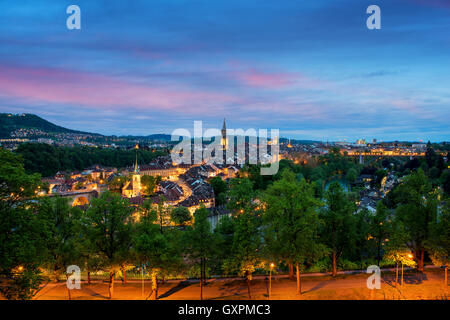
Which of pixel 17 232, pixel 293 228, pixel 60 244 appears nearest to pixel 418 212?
pixel 293 228

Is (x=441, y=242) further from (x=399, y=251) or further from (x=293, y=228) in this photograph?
(x=293, y=228)

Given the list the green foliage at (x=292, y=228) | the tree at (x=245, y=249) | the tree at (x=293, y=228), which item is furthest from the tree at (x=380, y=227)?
the tree at (x=245, y=249)

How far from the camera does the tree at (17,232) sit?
11.1m

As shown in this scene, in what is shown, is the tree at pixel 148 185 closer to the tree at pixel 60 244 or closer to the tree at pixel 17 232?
the tree at pixel 60 244

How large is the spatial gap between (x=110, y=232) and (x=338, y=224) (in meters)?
14.6

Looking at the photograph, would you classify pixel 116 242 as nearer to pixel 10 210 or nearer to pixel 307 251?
pixel 10 210

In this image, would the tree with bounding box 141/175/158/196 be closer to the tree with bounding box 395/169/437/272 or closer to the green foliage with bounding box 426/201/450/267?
the tree with bounding box 395/169/437/272

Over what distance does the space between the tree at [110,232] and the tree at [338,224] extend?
42.1ft

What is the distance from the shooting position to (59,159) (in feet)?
340

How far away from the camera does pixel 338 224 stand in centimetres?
1928

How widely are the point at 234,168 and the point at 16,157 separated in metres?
82.8
